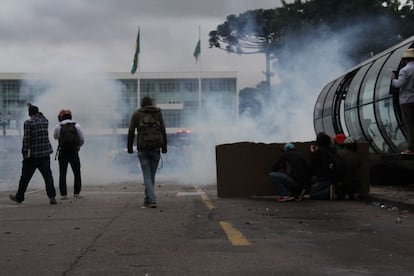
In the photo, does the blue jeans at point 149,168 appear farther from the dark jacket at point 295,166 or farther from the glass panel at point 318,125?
the glass panel at point 318,125

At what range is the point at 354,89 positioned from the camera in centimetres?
1473

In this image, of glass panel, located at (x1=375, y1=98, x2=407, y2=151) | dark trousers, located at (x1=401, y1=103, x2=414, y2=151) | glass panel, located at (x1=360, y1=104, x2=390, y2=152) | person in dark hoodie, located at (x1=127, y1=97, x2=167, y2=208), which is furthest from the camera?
glass panel, located at (x1=360, y1=104, x2=390, y2=152)

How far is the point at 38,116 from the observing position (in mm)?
11039

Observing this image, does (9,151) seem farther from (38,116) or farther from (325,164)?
(325,164)

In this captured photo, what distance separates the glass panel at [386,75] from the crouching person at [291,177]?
2.53 metres

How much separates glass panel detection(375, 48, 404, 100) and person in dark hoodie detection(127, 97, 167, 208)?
4940mm

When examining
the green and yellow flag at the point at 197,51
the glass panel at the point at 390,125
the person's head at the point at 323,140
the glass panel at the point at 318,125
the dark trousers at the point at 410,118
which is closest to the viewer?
the dark trousers at the point at 410,118

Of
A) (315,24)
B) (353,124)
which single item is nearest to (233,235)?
(353,124)

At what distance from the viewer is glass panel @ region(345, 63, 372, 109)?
47.2ft

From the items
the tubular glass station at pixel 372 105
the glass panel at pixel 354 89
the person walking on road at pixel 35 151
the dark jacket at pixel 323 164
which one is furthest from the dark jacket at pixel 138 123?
the glass panel at pixel 354 89

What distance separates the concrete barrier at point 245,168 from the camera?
39.5 ft

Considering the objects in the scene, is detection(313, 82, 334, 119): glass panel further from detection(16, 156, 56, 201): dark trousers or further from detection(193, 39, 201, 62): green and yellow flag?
detection(193, 39, 201, 62): green and yellow flag

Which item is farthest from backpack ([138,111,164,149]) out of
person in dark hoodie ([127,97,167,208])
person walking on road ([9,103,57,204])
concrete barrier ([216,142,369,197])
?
concrete barrier ([216,142,369,197])

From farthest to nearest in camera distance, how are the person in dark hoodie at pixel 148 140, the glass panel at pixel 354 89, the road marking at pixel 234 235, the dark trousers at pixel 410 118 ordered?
the glass panel at pixel 354 89 → the person in dark hoodie at pixel 148 140 → the dark trousers at pixel 410 118 → the road marking at pixel 234 235
